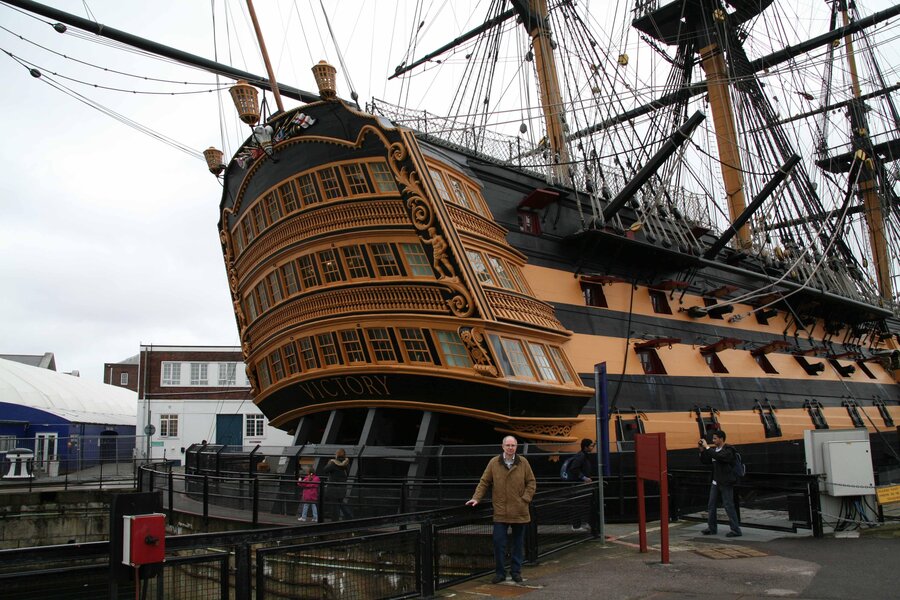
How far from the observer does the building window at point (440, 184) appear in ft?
44.8

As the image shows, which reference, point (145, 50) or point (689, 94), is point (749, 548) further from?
point (689, 94)

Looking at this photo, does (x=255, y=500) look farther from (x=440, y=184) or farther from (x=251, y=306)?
(x=251, y=306)

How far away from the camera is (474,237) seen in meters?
13.9

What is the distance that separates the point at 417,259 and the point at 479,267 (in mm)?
1173

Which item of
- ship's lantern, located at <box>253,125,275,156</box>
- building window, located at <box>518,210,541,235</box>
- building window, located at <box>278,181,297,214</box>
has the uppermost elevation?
ship's lantern, located at <box>253,125,275,156</box>

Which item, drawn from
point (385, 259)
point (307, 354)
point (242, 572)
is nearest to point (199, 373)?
point (307, 354)

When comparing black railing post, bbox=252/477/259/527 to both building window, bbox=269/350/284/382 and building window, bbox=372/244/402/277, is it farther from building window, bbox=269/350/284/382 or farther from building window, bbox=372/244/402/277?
building window, bbox=269/350/284/382

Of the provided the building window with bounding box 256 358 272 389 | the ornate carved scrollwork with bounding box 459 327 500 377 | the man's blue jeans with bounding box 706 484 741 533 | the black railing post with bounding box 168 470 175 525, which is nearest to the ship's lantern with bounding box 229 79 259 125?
the building window with bounding box 256 358 272 389

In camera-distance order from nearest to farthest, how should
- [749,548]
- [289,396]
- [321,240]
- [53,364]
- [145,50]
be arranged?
[749,548], [321,240], [289,396], [145,50], [53,364]

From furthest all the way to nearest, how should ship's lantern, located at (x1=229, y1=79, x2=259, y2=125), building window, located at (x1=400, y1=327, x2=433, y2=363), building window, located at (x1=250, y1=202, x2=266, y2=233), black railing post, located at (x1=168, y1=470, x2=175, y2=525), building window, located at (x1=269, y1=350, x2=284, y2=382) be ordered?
building window, located at (x1=269, y1=350, x2=284, y2=382) → building window, located at (x1=250, y1=202, x2=266, y2=233) → ship's lantern, located at (x1=229, y1=79, x2=259, y2=125) → building window, located at (x1=400, y1=327, x2=433, y2=363) → black railing post, located at (x1=168, y1=470, x2=175, y2=525)

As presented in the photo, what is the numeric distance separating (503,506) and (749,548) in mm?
3483

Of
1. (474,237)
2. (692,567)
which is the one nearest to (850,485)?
(692,567)

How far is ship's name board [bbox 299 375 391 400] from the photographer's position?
1397cm

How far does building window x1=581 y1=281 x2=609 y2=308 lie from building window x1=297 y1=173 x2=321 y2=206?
20.7 ft
